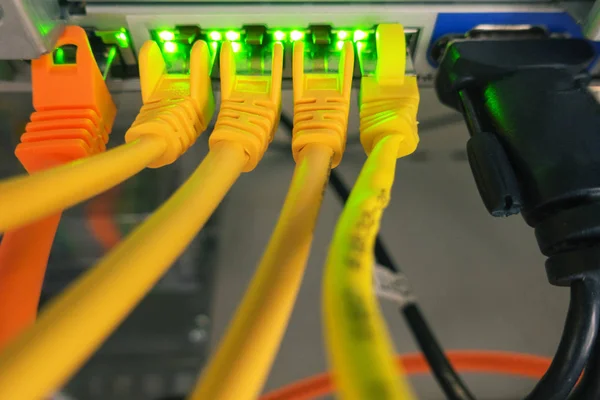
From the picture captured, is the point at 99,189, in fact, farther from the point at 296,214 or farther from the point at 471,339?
the point at 471,339

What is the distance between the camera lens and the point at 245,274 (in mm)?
645

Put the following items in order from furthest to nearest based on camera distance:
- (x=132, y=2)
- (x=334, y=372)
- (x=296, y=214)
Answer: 1. (x=132, y=2)
2. (x=296, y=214)
3. (x=334, y=372)

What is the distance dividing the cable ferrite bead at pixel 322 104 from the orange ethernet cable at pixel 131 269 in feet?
0.07

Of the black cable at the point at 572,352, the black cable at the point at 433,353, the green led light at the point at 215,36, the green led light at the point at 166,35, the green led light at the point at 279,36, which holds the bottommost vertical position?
the black cable at the point at 572,352

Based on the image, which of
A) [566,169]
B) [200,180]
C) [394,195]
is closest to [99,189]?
[200,180]

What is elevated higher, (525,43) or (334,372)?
(525,43)

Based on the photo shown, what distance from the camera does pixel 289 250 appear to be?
12.3 inches

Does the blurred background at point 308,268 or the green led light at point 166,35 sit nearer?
the green led light at point 166,35

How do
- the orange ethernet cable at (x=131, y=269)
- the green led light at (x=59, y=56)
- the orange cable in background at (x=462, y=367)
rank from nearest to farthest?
the orange ethernet cable at (x=131, y=269), the green led light at (x=59, y=56), the orange cable in background at (x=462, y=367)

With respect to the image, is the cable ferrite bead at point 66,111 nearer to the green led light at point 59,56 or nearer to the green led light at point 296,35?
the green led light at point 59,56

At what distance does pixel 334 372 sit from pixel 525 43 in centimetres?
35

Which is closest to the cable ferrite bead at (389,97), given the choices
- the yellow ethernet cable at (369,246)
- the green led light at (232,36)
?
the yellow ethernet cable at (369,246)

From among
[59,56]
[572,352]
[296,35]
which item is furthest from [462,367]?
[59,56]

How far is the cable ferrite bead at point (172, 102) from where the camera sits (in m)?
0.40
